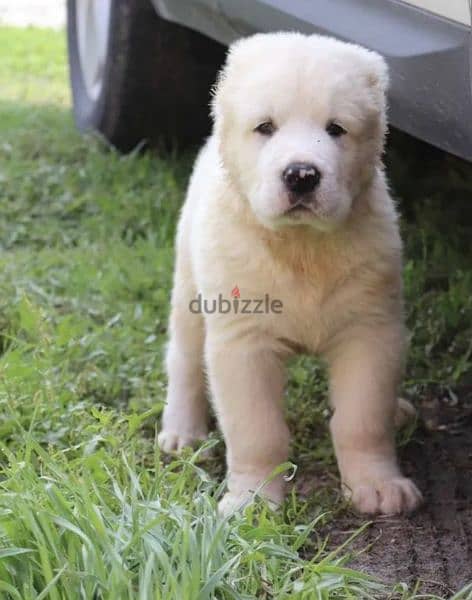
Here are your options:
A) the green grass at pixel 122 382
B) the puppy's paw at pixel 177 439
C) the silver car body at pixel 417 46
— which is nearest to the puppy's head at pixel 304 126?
the silver car body at pixel 417 46

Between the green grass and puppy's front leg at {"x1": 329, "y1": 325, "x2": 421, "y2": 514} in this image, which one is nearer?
the green grass

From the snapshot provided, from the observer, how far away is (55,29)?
11.0 meters

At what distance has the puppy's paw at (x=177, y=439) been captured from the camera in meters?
3.94

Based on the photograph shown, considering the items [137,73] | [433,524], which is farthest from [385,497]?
[137,73]

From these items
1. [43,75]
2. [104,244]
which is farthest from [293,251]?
[43,75]

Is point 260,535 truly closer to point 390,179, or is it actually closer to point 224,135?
point 224,135

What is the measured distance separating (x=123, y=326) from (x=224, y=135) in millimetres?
1408

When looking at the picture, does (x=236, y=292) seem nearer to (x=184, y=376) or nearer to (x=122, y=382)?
(x=184, y=376)

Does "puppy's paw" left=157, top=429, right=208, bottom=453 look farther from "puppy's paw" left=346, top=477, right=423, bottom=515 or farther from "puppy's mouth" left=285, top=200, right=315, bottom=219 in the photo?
"puppy's mouth" left=285, top=200, right=315, bottom=219

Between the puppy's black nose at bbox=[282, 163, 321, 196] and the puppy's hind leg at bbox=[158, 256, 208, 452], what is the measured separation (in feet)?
2.96

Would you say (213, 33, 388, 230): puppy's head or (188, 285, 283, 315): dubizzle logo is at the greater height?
(213, 33, 388, 230): puppy's head

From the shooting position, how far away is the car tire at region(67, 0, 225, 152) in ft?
18.8

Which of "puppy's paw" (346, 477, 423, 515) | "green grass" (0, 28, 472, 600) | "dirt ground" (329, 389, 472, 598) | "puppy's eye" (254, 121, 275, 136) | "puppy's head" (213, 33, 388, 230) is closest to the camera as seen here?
"green grass" (0, 28, 472, 600)

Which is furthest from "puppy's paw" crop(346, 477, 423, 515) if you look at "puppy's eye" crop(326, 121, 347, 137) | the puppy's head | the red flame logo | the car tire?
the car tire
